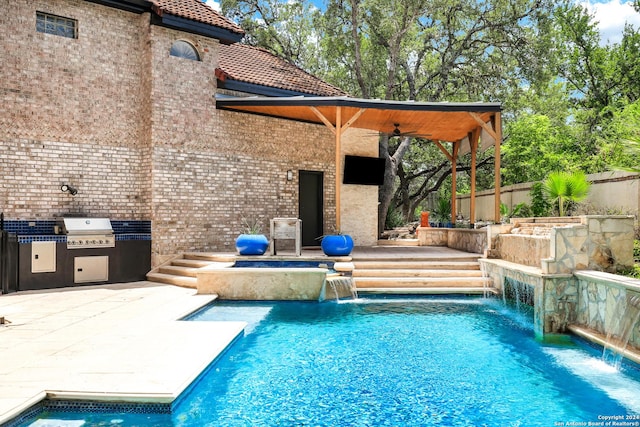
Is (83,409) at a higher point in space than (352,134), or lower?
lower

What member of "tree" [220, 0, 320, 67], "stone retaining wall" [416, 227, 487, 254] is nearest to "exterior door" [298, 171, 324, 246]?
"stone retaining wall" [416, 227, 487, 254]

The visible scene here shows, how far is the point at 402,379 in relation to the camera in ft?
14.0

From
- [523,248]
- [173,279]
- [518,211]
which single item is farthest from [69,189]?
[518,211]

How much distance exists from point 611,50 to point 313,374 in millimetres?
21162

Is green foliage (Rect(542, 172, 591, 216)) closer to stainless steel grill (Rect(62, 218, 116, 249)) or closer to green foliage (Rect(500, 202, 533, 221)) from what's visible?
green foliage (Rect(500, 202, 533, 221))

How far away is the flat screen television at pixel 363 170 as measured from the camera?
12766 mm

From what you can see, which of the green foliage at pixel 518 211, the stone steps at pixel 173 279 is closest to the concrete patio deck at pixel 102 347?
the stone steps at pixel 173 279

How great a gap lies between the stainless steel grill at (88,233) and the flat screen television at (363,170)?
6281 mm

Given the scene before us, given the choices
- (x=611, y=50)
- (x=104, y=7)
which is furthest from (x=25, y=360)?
(x=611, y=50)

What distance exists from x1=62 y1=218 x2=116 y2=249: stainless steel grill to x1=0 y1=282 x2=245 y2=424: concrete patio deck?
147 cm

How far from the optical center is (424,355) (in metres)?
5.00

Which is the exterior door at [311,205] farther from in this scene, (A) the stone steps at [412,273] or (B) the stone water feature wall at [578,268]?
(B) the stone water feature wall at [578,268]

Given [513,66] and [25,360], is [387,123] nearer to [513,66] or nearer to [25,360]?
[513,66]

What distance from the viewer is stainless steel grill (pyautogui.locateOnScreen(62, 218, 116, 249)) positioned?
8672 millimetres
